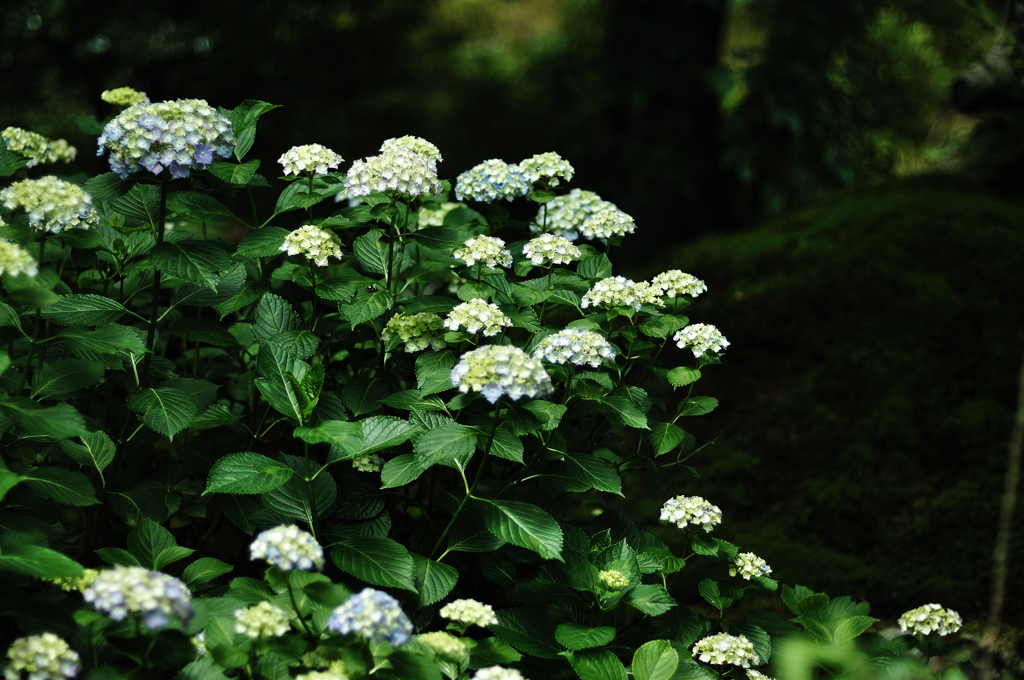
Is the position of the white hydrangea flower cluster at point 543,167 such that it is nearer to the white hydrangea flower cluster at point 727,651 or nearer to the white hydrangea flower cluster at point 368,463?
the white hydrangea flower cluster at point 368,463

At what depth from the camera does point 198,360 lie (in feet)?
7.89

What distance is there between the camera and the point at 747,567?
2.07 metres

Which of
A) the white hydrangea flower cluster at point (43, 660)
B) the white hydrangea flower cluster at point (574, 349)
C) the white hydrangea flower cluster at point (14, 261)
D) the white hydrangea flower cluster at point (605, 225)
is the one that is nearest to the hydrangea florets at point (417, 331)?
the white hydrangea flower cluster at point (574, 349)

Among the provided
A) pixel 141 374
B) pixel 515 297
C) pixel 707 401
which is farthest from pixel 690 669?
pixel 141 374

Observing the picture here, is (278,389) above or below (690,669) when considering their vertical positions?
above

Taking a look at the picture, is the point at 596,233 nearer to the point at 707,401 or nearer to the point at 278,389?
the point at 707,401

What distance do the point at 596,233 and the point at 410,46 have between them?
25.0 feet

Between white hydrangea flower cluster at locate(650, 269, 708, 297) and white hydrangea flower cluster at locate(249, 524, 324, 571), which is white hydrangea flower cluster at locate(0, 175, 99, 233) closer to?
white hydrangea flower cluster at locate(249, 524, 324, 571)

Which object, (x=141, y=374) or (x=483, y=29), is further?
(x=483, y=29)

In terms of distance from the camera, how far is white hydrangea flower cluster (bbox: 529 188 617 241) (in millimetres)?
2318

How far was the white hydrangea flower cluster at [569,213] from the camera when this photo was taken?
2.32m

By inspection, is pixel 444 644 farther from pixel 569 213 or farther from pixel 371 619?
pixel 569 213

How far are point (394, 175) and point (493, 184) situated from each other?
428 mm

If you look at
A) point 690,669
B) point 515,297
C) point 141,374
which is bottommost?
point 690,669
